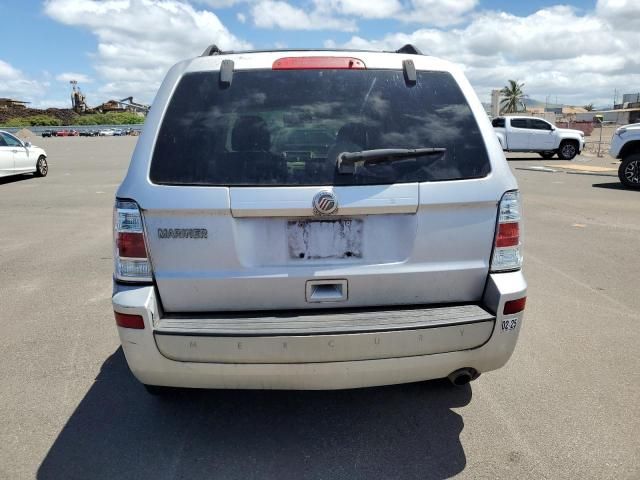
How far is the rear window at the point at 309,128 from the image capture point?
2.56 metres

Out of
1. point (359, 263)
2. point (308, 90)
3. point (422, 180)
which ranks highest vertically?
point (308, 90)

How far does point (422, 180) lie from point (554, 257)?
15.9ft

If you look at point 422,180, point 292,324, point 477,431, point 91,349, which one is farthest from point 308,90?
point 91,349

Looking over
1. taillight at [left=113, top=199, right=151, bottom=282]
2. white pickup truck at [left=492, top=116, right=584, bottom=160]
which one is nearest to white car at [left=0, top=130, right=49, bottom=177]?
taillight at [left=113, top=199, right=151, bottom=282]

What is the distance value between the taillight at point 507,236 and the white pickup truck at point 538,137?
2181 centimetres

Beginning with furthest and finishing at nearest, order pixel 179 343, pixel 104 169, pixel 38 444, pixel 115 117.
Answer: pixel 115 117, pixel 104 169, pixel 38 444, pixel 179 343

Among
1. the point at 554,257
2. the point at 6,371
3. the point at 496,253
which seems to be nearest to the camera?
the point at 496,253

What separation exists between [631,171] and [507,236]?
40.7 ft

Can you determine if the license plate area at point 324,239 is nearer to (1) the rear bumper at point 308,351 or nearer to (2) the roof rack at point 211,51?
(1) the rear bumper at point 308,351

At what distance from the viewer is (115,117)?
109938 mm

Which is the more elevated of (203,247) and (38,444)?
(203,247)

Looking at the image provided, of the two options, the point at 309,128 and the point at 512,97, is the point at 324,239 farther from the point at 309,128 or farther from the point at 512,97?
the point at 512,97

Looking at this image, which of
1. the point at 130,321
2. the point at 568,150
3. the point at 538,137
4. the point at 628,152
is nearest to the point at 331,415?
the point at 130,321

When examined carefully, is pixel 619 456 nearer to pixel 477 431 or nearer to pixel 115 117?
pixel 477 431
